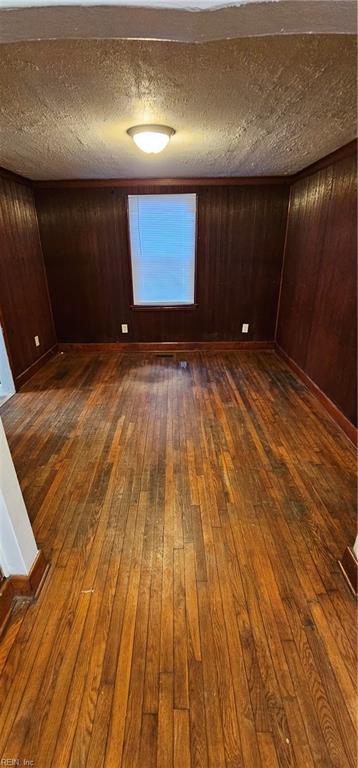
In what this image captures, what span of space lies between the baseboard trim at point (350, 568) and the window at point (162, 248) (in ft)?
11.8

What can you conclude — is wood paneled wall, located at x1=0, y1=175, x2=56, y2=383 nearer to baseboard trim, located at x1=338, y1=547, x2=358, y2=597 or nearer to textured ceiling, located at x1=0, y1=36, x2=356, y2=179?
textured ceiling, located at x1=0, y1=36, x2=356, y2=179

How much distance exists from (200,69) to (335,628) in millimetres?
2505

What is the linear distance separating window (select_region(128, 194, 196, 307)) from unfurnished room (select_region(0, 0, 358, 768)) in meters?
0.03

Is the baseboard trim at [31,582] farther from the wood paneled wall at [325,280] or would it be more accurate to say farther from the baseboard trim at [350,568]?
the wood paneled wall at [325,280]

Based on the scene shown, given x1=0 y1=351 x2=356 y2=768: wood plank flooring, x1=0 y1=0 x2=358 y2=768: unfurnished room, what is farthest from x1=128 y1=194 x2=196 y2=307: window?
x1=0 y1=351 x2=356 y2=768: wood plank flooring

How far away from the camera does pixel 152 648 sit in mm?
1226

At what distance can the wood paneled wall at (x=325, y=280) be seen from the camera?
8.50ft

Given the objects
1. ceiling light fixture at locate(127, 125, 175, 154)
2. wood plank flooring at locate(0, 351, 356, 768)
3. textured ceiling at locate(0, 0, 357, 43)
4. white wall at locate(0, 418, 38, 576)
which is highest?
ceiling light fixture at locate(127, 125, 175, 154)

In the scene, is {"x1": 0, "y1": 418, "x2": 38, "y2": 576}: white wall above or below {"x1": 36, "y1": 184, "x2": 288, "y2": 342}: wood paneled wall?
below

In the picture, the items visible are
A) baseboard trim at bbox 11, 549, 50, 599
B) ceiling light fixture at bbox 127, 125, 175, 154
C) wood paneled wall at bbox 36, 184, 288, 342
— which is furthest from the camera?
wood paneled wall at bbox 36, 184, 288, 342

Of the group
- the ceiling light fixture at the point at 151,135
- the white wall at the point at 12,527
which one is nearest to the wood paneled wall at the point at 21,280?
the ceiling light fixture at the point at 151,135

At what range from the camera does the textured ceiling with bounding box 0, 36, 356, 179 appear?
130 cm

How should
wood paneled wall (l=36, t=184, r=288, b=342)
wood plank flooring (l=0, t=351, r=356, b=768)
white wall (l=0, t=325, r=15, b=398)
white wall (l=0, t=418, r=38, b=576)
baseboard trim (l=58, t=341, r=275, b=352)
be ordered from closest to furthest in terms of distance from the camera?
wood plank flooring (l=0, t=351, r=356, b=768), white wall (l=0, t=418, r=38, b=576), white wall (l=0, t=325, r=15, b=398), wood paneled wall (l=36, t=184, r=288, b=342), baseboard trim (l=58, t=341, r=275, b=352)

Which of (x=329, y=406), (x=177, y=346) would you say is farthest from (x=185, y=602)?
(x=177, y=346)
